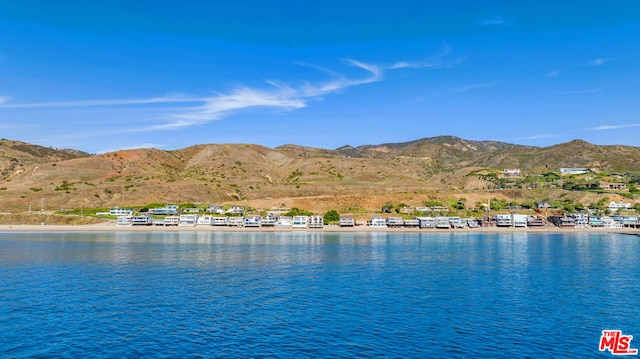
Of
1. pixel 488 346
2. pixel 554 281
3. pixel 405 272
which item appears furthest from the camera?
pixel 405 272

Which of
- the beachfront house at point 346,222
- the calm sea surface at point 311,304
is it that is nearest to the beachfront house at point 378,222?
the beachfront house at point 346,222

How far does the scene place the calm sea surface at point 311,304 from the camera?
4547cm

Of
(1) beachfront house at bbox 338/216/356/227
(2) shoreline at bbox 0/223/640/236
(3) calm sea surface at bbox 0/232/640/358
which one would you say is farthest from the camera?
(1) beachfront house at bbox 338/216/356/227

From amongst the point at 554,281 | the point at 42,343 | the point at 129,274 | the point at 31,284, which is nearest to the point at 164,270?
the point at 129,274

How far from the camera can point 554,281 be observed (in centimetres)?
7956

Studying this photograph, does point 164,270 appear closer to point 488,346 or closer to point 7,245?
point 488,346

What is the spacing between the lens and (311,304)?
61438mm

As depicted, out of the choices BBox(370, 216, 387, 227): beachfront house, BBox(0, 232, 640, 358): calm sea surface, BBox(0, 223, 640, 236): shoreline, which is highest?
BBox(370, 216, 387, 227): beachfront house

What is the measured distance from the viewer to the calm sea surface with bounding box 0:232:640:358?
149 ft

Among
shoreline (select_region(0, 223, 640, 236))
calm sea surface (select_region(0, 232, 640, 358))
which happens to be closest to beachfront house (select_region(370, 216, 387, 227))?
shoreline (select_region(0, 223, 640, 236))

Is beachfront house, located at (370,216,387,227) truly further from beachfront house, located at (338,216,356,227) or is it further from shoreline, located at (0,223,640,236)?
beachfront house, located at (338,216,356,227)

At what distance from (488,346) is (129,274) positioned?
61529mm

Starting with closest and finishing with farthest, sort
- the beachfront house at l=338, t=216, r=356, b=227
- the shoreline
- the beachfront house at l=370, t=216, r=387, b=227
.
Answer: the shoreline < the beachfront house at l=338, t=216, r=356, b=227 < the beachfront house at l=370, t=216, r=387, b=227

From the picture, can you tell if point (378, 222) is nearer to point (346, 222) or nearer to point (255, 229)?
point (346, 222)
